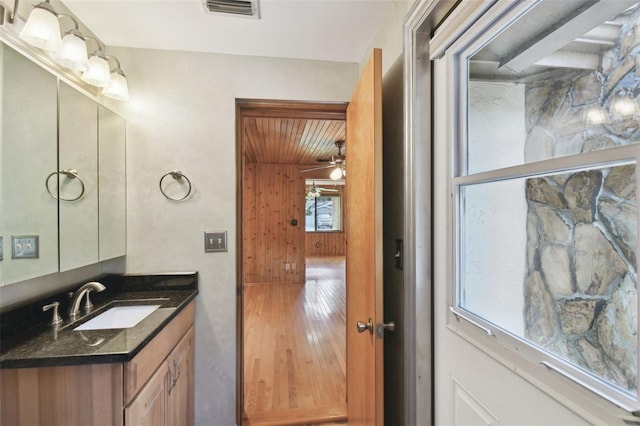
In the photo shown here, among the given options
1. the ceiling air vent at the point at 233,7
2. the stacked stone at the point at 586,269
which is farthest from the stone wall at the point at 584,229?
the ceiling air vent at the point at 233,7

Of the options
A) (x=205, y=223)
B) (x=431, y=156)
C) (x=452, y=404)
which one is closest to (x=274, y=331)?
(x=205, y=223)

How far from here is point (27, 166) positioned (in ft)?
3.52

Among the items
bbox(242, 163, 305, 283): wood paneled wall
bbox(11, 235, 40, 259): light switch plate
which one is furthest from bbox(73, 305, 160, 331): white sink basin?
bbox(242, 163, 305, 283): wood paneled wall

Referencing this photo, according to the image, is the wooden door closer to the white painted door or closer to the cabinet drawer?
the white painted door

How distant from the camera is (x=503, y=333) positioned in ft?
2.44

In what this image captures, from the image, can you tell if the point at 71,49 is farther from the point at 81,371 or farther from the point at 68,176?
the point at 81,371

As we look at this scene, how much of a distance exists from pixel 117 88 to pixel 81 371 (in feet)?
4.58

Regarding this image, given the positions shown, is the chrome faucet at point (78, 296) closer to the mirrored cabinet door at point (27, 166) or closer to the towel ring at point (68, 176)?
the mirrored cabinet door at point (27, 166)

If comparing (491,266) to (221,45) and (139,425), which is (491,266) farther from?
(221,45)

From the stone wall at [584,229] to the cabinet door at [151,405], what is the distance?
53.1 inches

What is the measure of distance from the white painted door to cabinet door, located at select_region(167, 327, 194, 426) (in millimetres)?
1216

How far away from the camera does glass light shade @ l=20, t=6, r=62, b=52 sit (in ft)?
3.47

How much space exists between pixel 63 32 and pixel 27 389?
61.6 inches

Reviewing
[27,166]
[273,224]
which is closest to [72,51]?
[27,166]
